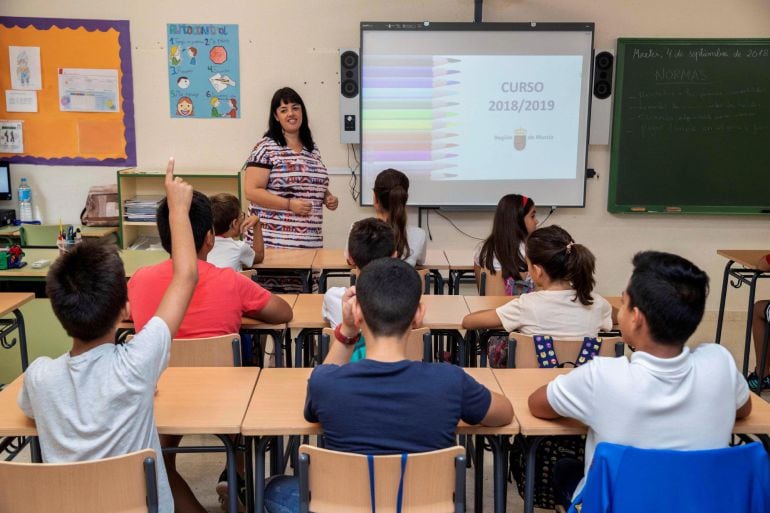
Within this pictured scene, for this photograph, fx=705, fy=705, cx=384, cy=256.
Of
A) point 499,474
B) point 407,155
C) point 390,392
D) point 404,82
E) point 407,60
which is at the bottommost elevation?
point 499,474

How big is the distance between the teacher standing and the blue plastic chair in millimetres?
2934

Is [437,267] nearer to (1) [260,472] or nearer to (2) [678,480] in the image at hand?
(1) [260,472]

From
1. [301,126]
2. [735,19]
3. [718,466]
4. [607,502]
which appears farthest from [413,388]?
[735,19]

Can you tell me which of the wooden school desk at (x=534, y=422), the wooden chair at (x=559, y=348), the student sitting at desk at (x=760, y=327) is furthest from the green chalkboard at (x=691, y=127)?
the wooden school desk at (x=534, y=422)

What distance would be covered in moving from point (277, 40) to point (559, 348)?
158 inches

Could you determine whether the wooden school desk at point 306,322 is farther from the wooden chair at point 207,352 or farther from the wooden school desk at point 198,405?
the wooden school desk at point 198,405

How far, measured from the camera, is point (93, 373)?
166cm

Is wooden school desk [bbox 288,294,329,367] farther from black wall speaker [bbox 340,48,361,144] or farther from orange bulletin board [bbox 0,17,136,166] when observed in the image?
orange bulletin board [bbox 0,17,136,166]

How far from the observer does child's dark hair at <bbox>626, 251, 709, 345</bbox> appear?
1.73 m

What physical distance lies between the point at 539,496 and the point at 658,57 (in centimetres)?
441

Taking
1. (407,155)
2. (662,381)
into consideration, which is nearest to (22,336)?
(662,381)

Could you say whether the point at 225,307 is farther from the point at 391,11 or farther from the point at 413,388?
the point at 391,11

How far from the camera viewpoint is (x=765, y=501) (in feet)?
5.32

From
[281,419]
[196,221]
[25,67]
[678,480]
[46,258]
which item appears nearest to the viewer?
[678,480]
